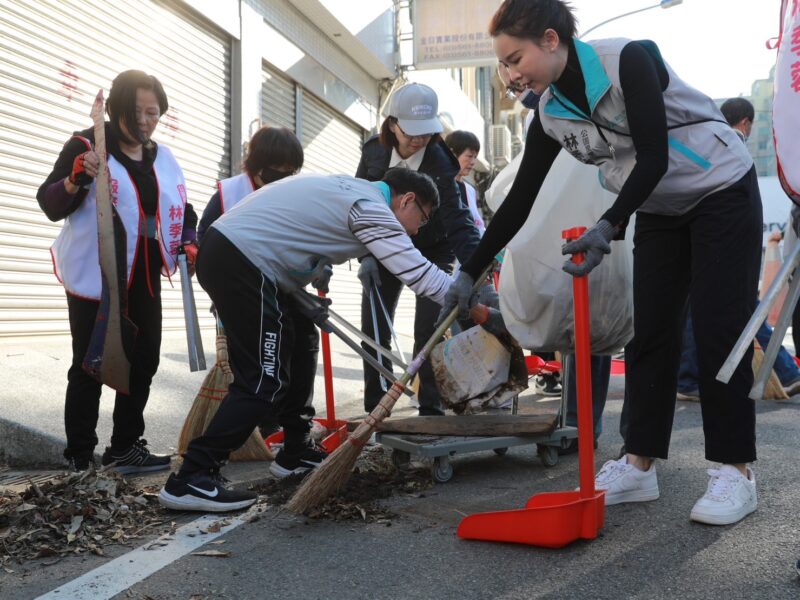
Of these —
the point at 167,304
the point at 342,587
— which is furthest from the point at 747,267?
the point at 167,304

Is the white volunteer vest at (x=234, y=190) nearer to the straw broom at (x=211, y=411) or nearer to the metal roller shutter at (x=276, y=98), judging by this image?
the straw broom at (x=211, y=411)

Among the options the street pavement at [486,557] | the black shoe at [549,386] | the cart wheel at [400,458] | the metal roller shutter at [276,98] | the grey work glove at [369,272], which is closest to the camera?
the street pavement at [486,557]

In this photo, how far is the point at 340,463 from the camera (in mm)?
2986

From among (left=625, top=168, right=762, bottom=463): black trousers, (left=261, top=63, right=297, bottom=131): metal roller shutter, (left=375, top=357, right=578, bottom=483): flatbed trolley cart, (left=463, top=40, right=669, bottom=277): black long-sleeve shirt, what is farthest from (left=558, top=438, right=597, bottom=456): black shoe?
(left=261, top=63, right=297, bottom=131): metal roller shutter

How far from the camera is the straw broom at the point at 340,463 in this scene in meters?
2.93

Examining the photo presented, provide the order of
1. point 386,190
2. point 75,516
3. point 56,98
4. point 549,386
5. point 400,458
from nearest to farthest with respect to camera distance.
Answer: point 75,516, point 386,190, point 400,458, point 56,98, point 549,386

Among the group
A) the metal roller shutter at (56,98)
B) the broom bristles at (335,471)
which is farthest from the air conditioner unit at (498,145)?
the broom bristles at (335,471)

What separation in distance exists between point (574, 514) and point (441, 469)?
1040mm

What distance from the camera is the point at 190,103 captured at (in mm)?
8070

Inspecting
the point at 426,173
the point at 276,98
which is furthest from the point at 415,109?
the point at 276,98

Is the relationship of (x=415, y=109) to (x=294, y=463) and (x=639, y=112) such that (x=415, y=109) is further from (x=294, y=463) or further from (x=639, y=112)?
(x=639, y=112)

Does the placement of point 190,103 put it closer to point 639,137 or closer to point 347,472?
point 347,472

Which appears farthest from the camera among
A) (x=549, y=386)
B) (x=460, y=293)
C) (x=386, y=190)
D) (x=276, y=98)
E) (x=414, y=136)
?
(x=276, y=98)

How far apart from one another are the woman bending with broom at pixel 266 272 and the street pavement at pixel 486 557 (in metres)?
0.20
